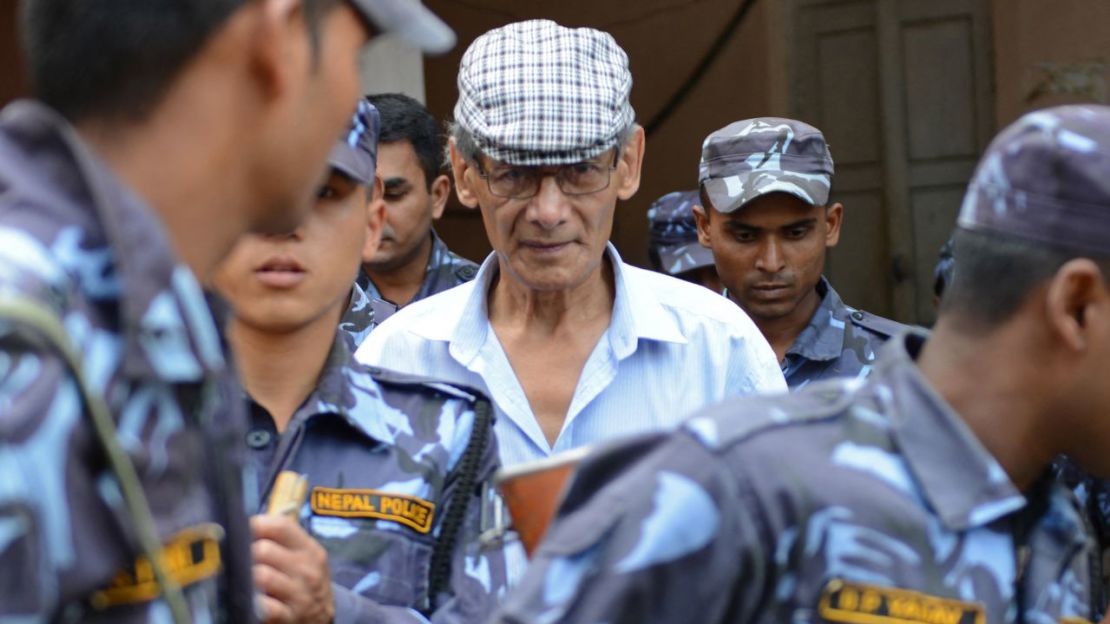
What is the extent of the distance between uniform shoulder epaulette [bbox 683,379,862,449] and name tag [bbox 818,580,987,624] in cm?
18

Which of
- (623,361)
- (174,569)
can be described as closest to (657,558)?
(174,569)

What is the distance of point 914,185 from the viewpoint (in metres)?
6.77

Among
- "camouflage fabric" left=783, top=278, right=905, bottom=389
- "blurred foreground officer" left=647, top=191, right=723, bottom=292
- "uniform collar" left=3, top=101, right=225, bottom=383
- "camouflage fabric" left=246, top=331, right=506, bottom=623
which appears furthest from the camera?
"blurred foreground officer" left=647, top=191, right=723, bottom=292

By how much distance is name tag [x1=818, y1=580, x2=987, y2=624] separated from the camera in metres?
1.61

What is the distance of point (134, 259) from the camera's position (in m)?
1.20

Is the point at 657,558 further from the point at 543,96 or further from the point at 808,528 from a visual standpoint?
the point at 543,96

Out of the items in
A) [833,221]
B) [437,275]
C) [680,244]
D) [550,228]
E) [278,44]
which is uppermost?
[278,44]

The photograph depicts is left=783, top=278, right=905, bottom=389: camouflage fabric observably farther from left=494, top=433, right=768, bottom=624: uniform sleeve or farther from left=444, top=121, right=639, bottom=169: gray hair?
left=494, top=433, right=768, bottom=624: uniform sleeve

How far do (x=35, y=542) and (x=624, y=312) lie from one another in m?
1.96

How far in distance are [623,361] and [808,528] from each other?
137cm

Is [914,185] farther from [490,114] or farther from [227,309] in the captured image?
[227,309]

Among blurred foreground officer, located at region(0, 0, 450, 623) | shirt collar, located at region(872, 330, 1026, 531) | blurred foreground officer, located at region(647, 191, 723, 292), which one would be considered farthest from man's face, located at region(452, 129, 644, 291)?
blurred foreground officer, located at region(647, 191, 723, 292)

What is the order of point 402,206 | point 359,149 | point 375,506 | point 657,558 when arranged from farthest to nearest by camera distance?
point 402,206, point 359,149, point 375,506, point 657,558

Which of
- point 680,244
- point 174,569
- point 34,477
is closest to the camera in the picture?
point 34,477
